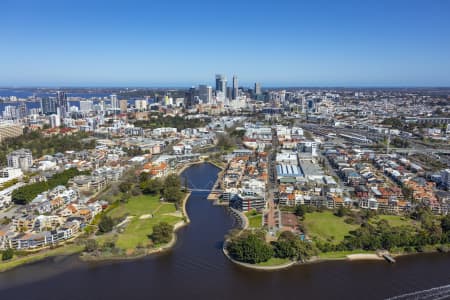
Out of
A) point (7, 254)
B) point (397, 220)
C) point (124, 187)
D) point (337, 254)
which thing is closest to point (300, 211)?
point (337, 254)

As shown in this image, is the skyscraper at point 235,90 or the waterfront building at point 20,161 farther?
the skyscraper at point 235,90

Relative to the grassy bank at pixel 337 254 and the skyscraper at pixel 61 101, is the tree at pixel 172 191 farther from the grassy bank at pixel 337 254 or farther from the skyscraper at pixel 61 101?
the skyscraper at pixel 61 101

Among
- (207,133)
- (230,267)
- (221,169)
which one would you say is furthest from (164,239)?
(207,133)

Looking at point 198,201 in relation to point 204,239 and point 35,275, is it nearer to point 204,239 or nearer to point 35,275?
point 204,239

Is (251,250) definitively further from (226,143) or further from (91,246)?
(226,143)

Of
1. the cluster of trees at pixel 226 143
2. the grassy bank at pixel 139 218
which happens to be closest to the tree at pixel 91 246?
the grassy bank at pixel 139 218
